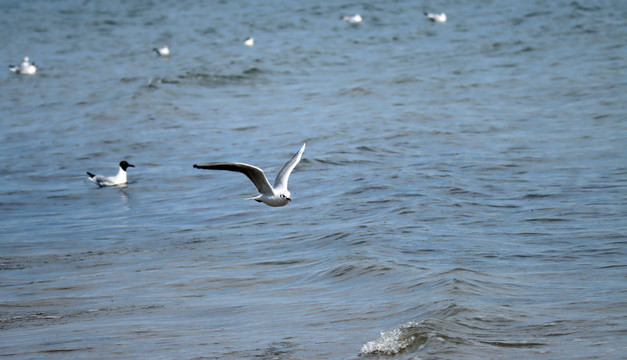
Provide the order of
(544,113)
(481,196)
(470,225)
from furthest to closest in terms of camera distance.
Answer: (544,113), (481,196), (470,225)

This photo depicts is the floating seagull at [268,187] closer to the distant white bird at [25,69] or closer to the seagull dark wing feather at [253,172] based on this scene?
the seagull dark wing feather at [253,172]

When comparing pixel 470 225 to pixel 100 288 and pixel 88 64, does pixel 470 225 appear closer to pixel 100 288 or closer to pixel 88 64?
pixel 100 288

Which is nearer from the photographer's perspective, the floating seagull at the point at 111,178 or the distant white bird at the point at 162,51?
the floating seagull at the point at 111,178

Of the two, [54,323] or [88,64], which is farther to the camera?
[88,64]

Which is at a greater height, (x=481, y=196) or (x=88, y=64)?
(x=481, y=196)

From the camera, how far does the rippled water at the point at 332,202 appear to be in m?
7.33

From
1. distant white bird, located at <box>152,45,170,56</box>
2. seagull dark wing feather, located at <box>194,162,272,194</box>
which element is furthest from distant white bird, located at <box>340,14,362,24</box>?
seagull dark wing feather, located at <box>194,162,272,194</box>

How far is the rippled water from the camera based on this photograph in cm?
733

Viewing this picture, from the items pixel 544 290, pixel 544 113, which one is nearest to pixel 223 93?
pixel 544 113

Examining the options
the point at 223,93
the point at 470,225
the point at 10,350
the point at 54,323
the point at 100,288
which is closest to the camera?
the point at 10,350

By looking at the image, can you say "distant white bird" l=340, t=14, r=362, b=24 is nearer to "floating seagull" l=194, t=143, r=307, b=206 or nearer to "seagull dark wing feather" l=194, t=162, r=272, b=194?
"floating seagull" l=194, t=143, r=307, b=206

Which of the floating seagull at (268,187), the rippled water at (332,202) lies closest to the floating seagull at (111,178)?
the rippled water at (332,202)

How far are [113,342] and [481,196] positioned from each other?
628 centimetres

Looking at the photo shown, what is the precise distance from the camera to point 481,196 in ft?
39.5
